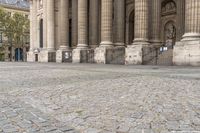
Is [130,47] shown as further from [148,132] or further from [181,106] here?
[148,132]

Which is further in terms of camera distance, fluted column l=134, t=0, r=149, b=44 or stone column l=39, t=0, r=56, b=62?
stone column l=39, t=0, r=56, b=62

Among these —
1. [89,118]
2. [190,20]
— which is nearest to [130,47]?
[190,20]

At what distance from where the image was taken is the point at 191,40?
60.0 feet

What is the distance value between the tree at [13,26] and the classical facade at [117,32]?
22.4 meters

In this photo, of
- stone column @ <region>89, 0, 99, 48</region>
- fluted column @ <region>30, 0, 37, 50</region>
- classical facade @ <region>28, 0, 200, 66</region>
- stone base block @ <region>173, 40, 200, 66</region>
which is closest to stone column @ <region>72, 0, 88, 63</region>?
classical facade @ <region>28, 0, 200, 66</region>

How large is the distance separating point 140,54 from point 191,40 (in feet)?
16.9

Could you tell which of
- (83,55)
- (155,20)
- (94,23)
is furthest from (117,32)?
(155,20)

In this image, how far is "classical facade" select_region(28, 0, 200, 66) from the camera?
62.7ft

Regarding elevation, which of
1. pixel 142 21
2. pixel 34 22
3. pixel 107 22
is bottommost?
pixel 142 21

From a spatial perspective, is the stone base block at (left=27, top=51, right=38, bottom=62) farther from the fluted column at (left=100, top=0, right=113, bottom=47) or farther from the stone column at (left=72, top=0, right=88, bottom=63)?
the fluted column at (left=100, top=0, right=113, bottom=47)

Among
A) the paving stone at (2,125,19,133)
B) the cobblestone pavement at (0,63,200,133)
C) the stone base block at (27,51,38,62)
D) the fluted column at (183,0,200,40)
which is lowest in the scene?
the paving stone at (2,125,19,133)

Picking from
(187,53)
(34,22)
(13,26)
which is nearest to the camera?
(187,53)

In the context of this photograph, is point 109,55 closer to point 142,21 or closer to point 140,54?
point 140,54

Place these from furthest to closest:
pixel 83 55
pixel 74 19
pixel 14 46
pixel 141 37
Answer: pixel 14 46 → pixel 74 19 → pixel 83 55 → pixel 141 37
